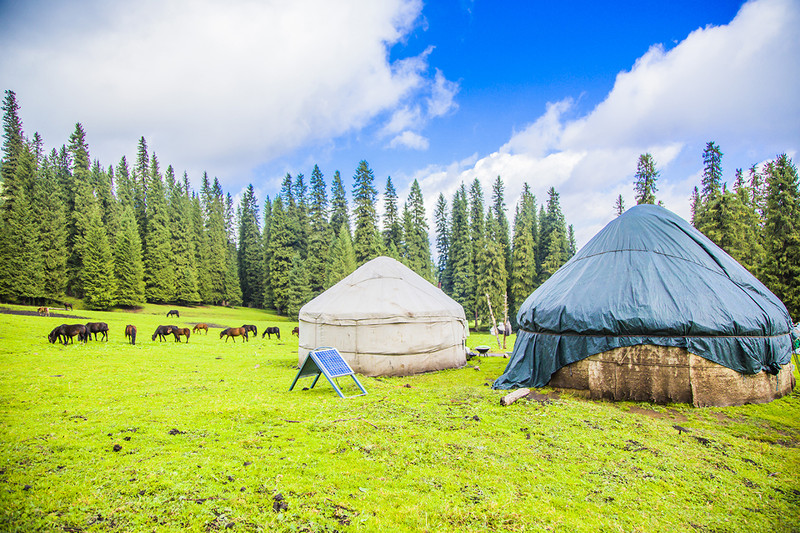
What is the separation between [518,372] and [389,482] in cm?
609

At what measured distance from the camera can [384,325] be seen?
1085cm

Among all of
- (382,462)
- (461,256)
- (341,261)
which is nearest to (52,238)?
(341,261)

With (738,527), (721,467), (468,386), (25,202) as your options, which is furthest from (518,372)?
(25,202)

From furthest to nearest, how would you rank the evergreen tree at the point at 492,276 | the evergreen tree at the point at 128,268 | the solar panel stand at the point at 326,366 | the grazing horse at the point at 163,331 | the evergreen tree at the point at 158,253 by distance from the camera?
1. the evergreen tree at the point at 158,253
2. the evergreen tree at the point at 492,276
3. the evergreen tree at the point at 128,268
4. the grazing horse at the point at 163,331
5. the solar panel stand at the point at 326,366

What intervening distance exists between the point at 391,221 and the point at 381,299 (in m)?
35.7

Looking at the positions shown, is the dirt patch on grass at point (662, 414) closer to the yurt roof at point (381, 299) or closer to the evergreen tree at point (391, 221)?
the yurt roof at point (381, 299)

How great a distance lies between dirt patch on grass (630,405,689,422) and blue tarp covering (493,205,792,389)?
4.15 feet

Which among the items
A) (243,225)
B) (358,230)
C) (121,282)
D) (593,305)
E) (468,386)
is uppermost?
(243,225)

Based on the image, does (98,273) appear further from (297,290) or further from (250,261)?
(250,261)

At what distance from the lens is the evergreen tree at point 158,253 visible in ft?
131

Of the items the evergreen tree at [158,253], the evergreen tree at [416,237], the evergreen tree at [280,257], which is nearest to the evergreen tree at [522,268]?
the evergreen tree at [416,237]

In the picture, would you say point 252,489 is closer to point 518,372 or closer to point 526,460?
point 526,460

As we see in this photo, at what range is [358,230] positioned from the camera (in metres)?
40.7

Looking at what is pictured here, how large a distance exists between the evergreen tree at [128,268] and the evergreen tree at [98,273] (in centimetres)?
81
